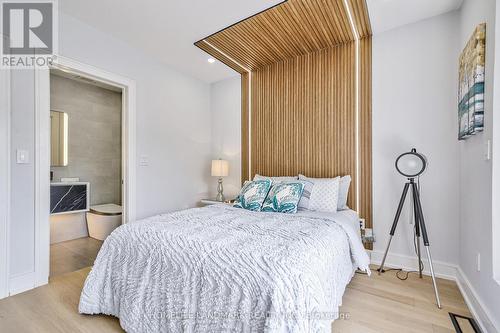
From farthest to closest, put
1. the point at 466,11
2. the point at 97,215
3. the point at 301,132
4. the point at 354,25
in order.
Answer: the point at 97,215 < the point at 301,132 < the point at 354,25 < the point at 466,11

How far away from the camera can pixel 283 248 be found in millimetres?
1367

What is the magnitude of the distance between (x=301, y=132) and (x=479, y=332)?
7.88 feet

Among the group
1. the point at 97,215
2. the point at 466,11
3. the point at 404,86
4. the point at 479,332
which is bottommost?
the point at 479,332

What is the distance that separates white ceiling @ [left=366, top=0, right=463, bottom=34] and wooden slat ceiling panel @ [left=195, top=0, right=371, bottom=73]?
9 centimetres

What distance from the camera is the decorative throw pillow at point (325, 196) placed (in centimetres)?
249

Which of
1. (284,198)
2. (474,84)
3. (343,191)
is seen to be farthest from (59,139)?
(474,84)

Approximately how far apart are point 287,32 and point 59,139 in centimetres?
370

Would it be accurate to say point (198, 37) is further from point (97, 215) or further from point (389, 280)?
point (389, 280)

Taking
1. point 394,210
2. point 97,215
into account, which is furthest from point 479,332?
point 97,215

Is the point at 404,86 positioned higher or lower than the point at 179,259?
higher

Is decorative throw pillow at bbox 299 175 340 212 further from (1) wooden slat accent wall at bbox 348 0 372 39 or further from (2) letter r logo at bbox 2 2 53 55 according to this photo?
(2) letter r logo at bbox 2 2 53 55

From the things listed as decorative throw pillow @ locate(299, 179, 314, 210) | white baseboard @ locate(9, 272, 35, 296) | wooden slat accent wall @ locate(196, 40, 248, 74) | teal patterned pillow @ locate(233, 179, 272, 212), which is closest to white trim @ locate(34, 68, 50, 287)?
white baseboard @ locate(9, 272, 35, 296)

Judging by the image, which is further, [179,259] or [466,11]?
[466,11]

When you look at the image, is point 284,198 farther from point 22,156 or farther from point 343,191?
point 22,156
